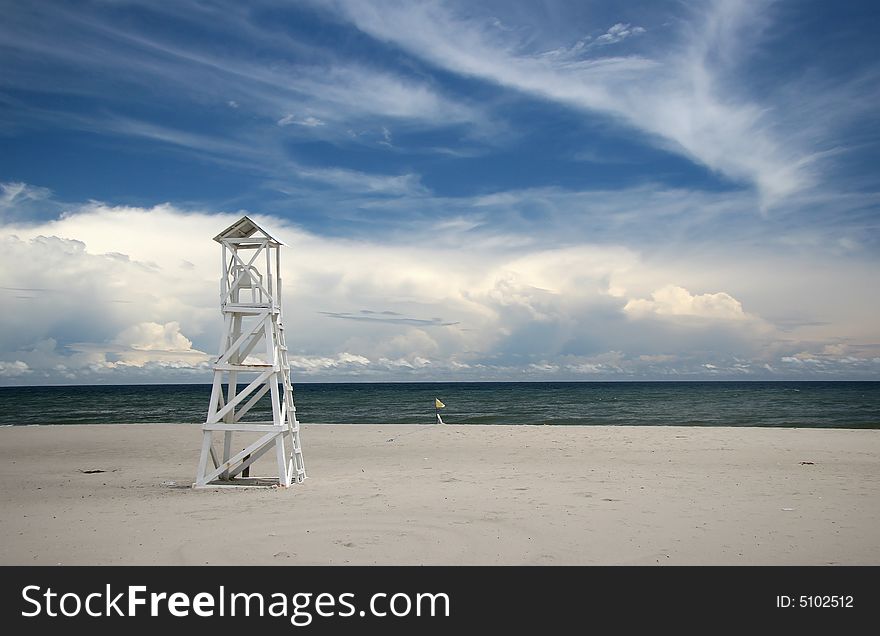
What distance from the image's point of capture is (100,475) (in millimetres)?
15383

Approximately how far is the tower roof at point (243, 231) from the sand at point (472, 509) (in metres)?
4.89

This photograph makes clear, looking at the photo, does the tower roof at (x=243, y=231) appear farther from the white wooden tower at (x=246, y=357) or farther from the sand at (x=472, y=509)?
the sand at (x=472, y=509)

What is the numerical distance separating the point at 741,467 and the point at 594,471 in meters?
3.89

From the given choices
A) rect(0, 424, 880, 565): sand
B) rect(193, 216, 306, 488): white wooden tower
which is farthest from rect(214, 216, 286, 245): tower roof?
rect(0, 424, 880, 565): sand

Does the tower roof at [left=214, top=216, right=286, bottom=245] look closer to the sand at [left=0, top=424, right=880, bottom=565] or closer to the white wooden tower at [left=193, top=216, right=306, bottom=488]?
the white wooden tower at [left=193, top=216, right=306, bottom=488]

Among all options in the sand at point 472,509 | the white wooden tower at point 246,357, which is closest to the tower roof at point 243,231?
the white wooden tower at point 246,357

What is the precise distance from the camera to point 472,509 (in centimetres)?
1051

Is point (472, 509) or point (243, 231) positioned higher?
point (243, 231)

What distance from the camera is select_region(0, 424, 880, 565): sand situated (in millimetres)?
8031

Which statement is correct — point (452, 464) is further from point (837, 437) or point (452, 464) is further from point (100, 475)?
point (837, 437)

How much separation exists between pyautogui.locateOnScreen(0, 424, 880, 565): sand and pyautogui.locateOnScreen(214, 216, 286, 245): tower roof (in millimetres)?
4887

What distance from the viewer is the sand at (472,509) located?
26.3 ft

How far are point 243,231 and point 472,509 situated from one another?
7.01 m
